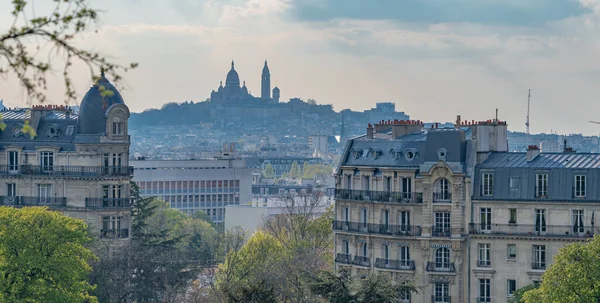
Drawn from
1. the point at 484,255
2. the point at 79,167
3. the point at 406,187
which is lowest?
the point at 484,255

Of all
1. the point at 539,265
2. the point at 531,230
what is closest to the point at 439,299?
the point at 539,265

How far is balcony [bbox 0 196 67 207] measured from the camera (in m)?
102

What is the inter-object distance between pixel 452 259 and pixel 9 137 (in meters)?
34.1

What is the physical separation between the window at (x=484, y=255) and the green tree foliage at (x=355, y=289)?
1424 centimetres

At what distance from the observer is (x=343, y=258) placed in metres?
90.8

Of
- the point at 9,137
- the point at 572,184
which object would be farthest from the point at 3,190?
the point at 572,184

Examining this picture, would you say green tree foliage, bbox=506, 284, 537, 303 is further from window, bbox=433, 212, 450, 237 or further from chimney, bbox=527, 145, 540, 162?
chimney, bbox=527, 145, 540, 162

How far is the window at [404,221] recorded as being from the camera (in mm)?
87562

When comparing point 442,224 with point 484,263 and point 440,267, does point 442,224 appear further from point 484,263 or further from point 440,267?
point 484,263

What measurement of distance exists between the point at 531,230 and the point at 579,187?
11.4 feet

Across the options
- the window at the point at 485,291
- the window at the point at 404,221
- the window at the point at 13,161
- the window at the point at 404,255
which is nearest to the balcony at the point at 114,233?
the window at the point at 13,161

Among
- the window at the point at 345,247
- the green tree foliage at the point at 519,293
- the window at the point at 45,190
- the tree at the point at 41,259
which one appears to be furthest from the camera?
the window at the point at 45,190

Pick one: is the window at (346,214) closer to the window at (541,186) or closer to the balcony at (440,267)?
the balcony at (440,267)

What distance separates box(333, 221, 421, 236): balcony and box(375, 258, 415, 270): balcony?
1.51 metres
